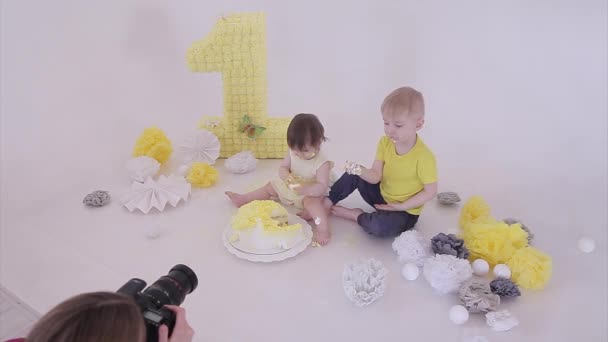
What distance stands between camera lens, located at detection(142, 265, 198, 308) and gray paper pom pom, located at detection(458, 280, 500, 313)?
72 cm

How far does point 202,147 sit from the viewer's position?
6.96 feet

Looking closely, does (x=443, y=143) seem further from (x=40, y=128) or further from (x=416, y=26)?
(x=40, y=128)

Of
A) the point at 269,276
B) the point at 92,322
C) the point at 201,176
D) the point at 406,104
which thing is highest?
the point at 406,104

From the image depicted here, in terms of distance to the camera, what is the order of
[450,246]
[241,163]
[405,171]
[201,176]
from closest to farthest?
[450,246]
[405,171]
[201,176]
[241,163]

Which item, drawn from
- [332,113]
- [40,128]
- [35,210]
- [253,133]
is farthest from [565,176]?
[40,128]

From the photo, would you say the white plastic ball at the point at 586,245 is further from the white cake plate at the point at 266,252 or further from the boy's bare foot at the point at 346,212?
the white cake plate at the point at 266,252

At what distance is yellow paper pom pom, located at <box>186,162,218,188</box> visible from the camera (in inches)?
76.6

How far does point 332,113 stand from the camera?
101 inches

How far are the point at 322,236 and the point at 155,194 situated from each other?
65 centimetres

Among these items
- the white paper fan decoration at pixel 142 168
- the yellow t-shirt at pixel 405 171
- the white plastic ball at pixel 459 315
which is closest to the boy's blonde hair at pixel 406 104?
the yellow t-shirt at pixel 405 171

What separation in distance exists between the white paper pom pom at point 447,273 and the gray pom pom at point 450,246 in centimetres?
7

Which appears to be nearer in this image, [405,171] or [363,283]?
[363,283]

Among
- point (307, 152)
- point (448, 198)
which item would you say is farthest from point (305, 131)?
point (448, 198)

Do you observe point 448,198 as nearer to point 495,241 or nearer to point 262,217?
point 495,241
